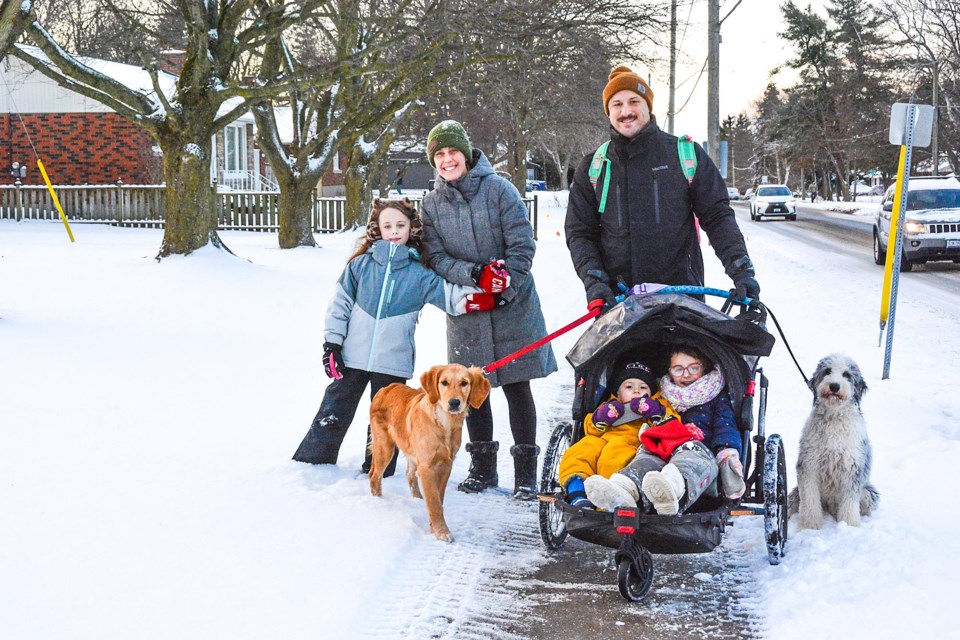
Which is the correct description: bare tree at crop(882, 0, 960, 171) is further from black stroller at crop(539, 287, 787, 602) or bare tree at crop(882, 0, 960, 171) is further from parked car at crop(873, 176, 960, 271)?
black stroller at crop(539, 287, 787, 602)

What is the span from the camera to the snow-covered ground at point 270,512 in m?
3.95

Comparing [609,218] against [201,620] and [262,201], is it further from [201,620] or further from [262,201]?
[262,201]

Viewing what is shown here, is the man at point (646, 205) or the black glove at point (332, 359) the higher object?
the man at point (646, 205)

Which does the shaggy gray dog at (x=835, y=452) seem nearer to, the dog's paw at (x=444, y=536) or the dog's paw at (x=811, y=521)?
the dog's paw at (x=811, y=521)

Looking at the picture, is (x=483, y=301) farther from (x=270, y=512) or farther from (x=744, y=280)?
(x=270, y=512)

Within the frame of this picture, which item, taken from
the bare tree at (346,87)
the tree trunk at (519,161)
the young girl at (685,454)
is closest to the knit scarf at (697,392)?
the young girl at (685,454)

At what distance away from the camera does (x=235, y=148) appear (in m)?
40.5

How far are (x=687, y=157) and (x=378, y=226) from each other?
5.89 ft

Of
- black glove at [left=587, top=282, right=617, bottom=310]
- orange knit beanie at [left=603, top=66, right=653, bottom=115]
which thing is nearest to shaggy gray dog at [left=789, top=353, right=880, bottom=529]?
black glove at [left=587, top=282, right=617, bottom=310]

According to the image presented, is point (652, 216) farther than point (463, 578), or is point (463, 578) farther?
point (652, 216)

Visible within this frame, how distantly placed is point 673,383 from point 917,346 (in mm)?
7395

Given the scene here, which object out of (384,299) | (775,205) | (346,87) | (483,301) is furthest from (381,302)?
(775,205)

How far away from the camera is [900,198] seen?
30.3ft

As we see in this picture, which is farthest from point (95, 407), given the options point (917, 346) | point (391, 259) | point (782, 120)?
point (782, 120)
